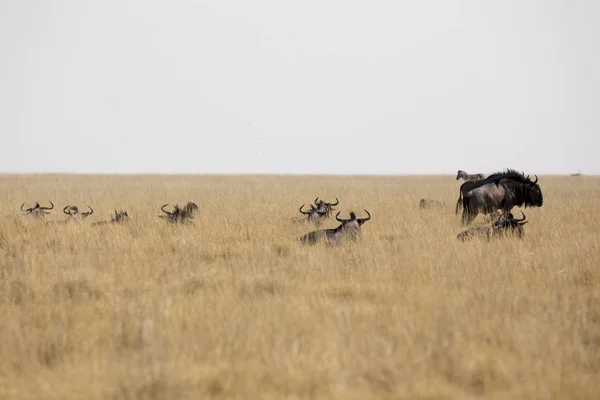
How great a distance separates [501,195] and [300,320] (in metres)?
9.80

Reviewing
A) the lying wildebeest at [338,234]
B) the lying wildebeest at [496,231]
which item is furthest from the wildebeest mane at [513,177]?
the lying wildebeest at [338,234]

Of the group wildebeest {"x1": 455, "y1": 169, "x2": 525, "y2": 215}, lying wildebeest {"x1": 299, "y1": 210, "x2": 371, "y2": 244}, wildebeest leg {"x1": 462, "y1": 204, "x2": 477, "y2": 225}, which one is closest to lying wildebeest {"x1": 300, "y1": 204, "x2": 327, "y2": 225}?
lying wildebeest {"x1": 299, "y1": 210, "x2": 371, "y2": 244}

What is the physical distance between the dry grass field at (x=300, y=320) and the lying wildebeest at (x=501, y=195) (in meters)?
3.60

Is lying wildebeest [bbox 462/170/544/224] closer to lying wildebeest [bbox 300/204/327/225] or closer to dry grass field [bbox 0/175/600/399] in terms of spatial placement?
lying wildebeest [bbox 300/204/327/225]

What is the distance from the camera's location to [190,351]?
170 inches

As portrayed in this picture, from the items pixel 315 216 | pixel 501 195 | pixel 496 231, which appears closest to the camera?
pixel 496 231

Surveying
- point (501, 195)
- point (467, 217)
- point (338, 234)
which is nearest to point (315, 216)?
point (338, 234)

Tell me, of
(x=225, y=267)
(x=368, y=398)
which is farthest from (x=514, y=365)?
(x=225, y=267)

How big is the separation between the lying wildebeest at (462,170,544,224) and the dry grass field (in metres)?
3.60

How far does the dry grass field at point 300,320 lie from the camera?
371cm

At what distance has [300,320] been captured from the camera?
16.3ft

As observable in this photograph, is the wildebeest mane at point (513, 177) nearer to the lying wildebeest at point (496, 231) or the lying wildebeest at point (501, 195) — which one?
the lying wildebeest at point (501, 195)

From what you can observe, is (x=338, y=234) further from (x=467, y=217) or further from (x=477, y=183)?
(x=477, y=183)

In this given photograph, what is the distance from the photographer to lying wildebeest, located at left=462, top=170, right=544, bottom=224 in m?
13.1
